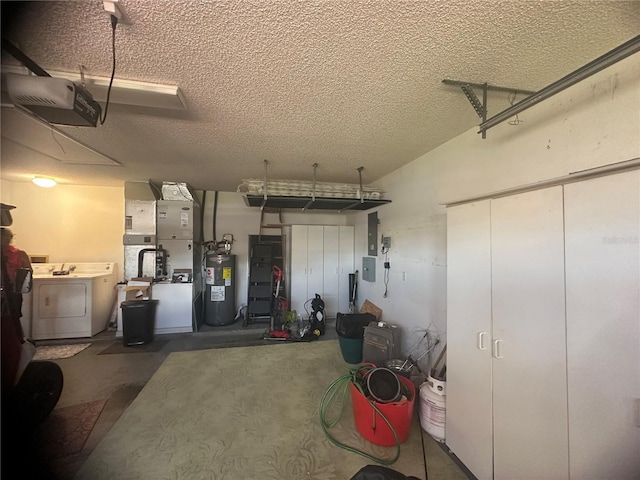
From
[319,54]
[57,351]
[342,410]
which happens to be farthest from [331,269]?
[57,351]

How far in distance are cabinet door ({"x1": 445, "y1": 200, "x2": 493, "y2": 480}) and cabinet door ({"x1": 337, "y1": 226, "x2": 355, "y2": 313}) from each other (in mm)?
3243

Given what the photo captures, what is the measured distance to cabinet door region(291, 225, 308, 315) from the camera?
15.9ft

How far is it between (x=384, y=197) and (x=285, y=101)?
2.39 metres

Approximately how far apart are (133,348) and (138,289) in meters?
0.94

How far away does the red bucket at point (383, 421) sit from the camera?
1882 millimetres

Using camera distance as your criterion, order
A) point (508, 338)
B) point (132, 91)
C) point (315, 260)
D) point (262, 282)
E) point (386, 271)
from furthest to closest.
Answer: point (315, 260), point (262, 282), point (386, 271), point (132, 91), point (508, 338)

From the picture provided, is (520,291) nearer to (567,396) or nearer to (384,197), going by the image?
(567,396)

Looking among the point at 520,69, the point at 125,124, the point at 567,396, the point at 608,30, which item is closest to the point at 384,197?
the point at 520,69

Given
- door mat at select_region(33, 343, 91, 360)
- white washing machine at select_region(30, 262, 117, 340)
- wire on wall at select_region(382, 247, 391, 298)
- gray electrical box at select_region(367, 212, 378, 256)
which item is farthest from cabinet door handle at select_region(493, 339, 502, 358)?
white washing machine at select_region(30, 262, 117, 340)

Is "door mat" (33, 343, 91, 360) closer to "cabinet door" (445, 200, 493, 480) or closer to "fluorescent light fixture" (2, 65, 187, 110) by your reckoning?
"fluorescent light fixture" (2, 65, 187, 110)

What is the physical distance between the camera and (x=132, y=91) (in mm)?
1546

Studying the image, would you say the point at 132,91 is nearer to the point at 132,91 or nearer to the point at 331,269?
the point at 132,91

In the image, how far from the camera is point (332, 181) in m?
4.08

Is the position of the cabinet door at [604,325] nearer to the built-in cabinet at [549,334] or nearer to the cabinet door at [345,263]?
the built-in cabinet at [549,334]
